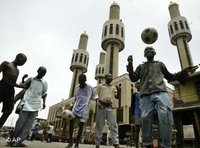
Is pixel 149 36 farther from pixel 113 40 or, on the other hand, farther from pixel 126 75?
pixel 113 40

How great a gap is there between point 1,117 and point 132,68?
300cm

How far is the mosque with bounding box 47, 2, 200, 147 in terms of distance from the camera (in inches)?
526

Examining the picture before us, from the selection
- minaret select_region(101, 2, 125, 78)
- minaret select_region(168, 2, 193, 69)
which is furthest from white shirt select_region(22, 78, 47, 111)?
minaret select_region(168, 2, 193, 69)

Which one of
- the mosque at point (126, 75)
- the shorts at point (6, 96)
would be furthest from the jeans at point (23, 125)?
the mosque at point (126, 75)

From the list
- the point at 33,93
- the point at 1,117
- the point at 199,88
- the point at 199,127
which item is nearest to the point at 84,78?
the point at 33,93

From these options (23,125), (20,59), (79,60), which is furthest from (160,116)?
(79,60)

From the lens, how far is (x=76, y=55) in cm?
5538

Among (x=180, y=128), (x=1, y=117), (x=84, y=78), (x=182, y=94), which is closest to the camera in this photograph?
(x=1, y=117)

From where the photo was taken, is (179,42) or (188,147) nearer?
(188,147)

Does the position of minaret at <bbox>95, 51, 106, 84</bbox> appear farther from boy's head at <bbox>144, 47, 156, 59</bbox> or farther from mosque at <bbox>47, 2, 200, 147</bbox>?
boy's head at <bbox>144, 47, 156, 59</bbox>

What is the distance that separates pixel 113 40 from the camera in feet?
143

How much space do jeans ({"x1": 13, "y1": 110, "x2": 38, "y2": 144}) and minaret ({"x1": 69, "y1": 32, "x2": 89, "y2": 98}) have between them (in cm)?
5036

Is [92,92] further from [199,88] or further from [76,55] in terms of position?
[76,55]

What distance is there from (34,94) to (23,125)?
80 centimetres
